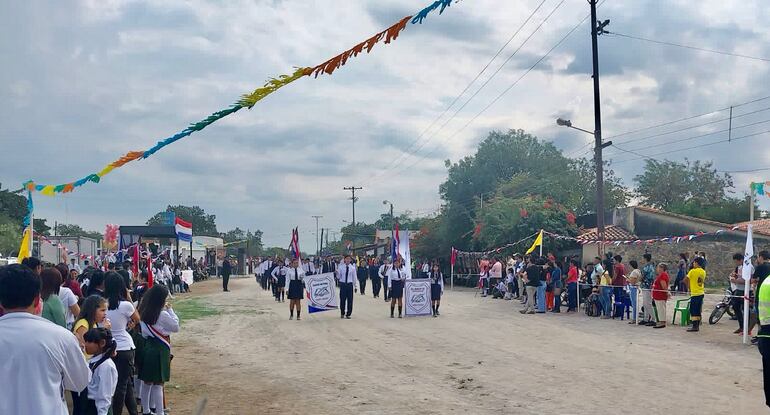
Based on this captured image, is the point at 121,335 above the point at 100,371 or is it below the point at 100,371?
above

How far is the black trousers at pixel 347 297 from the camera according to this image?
21031 mm

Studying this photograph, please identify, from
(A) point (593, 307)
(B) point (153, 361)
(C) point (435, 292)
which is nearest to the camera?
(B) point (153, 361)

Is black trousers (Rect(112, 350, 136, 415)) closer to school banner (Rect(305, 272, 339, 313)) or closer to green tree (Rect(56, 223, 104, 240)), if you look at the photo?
school banner (Rect(305, 272, 339, 313))

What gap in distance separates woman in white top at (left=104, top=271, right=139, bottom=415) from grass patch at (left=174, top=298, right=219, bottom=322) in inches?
524

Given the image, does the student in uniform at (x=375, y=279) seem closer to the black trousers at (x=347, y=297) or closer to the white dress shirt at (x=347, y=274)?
the white dress shirt at (x=347, y=274)

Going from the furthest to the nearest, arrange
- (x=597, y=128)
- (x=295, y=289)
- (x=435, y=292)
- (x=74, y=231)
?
(x=74, y=231) → (x=597, y=128) → (x=435, y=292) → (x=295, y=289)

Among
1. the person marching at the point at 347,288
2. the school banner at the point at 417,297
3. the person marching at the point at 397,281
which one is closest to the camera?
the person marching at the point at 347,288

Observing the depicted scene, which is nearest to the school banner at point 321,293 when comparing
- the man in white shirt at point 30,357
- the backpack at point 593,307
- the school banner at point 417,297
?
the school banner at point 417,297

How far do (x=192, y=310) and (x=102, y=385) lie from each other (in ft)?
59.8

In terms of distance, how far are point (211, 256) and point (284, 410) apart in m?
61.7

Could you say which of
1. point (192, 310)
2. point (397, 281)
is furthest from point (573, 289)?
point (192, 310)

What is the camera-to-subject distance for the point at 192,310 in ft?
79.7

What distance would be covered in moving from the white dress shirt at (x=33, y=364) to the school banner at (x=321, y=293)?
55.9 feet

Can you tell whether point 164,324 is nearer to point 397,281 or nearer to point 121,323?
point 121,323
